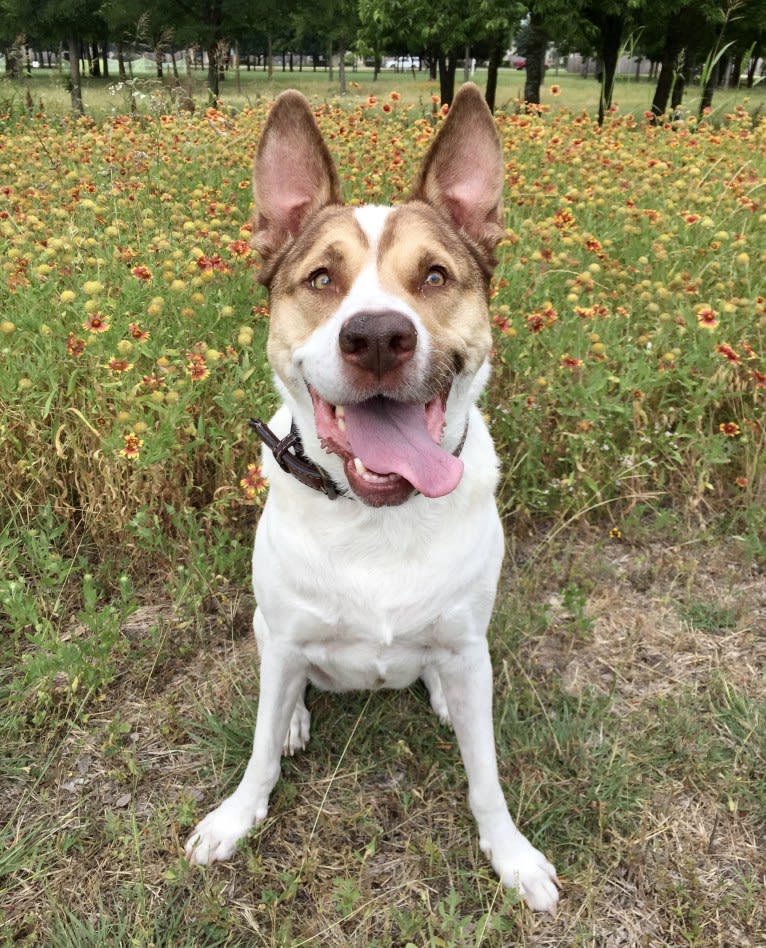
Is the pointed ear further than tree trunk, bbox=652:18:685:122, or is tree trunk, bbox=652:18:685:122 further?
tree trunk, bbox=652:18:685:122

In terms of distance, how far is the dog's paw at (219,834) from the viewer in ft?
6.99

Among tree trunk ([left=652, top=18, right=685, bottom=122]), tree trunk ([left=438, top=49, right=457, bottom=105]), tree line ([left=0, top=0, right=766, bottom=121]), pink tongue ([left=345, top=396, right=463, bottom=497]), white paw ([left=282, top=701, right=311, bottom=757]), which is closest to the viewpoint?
pink tongue ([left=345, top=396, right=463, bottom=497])

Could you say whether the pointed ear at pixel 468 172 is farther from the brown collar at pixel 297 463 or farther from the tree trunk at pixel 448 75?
the tree trunk at pixel 448 75

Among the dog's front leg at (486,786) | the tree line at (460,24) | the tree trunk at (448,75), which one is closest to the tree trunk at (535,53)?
the tree line at (460,24)

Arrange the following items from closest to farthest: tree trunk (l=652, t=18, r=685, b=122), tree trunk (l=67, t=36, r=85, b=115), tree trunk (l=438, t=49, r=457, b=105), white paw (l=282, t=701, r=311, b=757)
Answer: white paw (l=282, t=701, r=311, b=757), tree trunk (l=67, t=36, r=85, b=115), tree trunk (l=652, t=18, r=685, b=122), tree trunk (l=438, t=49, r=457, b=105)

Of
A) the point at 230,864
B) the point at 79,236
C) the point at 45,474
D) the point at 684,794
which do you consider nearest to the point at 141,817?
the point at 230,864

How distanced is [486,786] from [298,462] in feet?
3.66

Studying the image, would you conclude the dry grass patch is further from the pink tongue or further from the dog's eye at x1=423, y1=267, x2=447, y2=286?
the dog's eye at x1=423, y1=267, x2=447, y2=286

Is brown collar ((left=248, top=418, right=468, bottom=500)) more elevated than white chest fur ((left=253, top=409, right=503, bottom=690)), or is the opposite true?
brown collar ((left=248, top=418, right=468, bottom=500))

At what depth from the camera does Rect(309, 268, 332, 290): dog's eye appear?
1.95 metres

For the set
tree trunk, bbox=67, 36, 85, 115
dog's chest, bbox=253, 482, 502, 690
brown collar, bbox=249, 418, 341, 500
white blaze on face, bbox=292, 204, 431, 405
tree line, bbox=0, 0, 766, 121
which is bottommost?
dog's chest, bbox=253, 482, 502, 690

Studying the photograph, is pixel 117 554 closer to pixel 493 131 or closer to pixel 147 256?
pixel 147 256

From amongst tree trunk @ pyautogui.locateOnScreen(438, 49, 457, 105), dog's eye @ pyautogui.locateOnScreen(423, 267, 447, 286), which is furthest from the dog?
tree trunk @ pyautogui.locateOnScreen(438, 49, 457, 105)

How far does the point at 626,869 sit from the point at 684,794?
1.17ft
